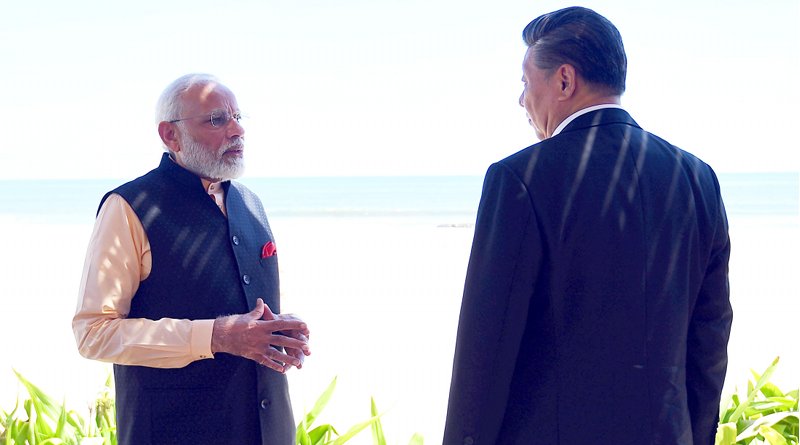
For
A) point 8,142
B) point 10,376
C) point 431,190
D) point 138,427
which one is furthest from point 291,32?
point 138,427

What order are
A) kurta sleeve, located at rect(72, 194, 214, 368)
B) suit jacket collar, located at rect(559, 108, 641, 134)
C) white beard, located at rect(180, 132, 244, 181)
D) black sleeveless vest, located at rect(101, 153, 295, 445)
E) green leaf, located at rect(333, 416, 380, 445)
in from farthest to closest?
green leaf, located at rect(333, 416, 380, 445)
white beard, located at rect(180, 132, 244, 181)
black sleeveless vest, located at rect(101, 153, 295, 445)
kurta sleeve, located at rect(72, 194, 214, 368)
suit jacket collar, located at rect(559, 108, 641, 134)

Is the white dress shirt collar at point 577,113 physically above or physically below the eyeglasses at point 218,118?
below

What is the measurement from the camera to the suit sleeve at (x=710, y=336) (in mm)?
1780

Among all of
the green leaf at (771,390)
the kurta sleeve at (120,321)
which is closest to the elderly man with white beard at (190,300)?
the kurta sleeve at (120,321)

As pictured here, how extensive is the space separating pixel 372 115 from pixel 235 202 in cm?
5516

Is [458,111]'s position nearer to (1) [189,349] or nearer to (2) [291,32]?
(2) [291,32]

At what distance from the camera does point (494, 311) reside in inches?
62.0

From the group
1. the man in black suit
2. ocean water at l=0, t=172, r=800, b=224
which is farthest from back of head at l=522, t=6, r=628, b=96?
ocean water at l=0, t=172, r=800, b=224

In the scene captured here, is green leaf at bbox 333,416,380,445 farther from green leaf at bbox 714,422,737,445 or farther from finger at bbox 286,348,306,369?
green leaf at bbox 714,422,737,445

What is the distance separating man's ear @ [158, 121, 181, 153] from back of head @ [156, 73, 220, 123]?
0.7 inches

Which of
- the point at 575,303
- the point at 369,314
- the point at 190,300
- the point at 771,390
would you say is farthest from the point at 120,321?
the point at 369,314

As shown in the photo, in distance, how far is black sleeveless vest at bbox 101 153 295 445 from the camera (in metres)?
2.21

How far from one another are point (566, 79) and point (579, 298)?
42 centimetres

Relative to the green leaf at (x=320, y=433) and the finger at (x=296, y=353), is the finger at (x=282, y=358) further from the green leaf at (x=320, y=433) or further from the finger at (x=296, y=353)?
the green leaf at (x=320, y=433)
